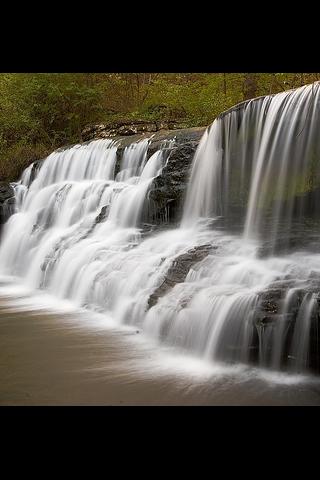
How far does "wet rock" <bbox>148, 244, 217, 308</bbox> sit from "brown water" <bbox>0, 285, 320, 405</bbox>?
61 centimetres

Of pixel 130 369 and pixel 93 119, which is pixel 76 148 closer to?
pixel 93 119

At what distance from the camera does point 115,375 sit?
4547 millimetres

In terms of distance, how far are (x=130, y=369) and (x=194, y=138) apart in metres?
6.80

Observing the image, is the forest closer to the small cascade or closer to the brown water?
the brown water

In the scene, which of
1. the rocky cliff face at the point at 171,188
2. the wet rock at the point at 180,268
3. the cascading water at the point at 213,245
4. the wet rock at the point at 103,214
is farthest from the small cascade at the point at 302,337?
Answer: the wet rock at the point at 103,214

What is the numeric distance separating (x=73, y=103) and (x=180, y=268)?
43.3 feet

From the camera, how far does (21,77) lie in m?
17.9

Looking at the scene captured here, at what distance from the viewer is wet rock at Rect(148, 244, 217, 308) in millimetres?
6242

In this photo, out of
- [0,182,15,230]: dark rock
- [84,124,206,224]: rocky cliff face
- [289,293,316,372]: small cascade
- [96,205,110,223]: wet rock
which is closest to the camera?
[289,293,316,372]: small cascade

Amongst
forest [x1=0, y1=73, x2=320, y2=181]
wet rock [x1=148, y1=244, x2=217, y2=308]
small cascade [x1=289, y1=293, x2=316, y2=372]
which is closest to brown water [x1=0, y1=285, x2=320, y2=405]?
small cascade [x1=289, y1=293, x2=316, y2=372]

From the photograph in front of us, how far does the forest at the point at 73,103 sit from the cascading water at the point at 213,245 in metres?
4.70

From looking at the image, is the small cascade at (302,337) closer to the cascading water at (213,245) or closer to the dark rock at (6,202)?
the cascading water at (213,245)

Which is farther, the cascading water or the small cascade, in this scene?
the cascading water

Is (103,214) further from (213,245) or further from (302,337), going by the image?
(302,337)
